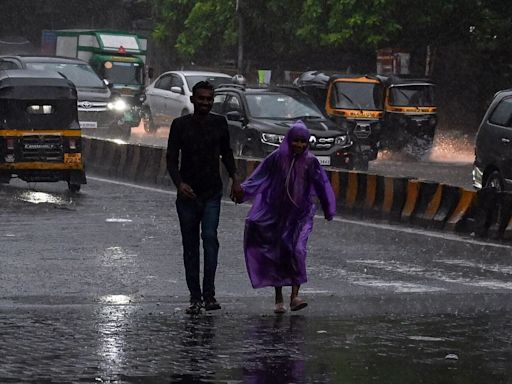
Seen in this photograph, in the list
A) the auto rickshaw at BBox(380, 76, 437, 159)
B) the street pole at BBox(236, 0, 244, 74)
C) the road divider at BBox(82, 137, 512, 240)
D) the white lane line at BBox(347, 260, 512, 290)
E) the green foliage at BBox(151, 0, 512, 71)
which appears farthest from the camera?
the street pole at BBox(236, 0, 244, 74)

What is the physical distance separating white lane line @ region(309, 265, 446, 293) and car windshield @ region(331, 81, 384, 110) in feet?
67.9

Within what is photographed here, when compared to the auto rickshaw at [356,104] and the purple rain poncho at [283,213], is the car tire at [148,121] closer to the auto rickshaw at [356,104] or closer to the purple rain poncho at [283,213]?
the auto rickshaw at [356,104]

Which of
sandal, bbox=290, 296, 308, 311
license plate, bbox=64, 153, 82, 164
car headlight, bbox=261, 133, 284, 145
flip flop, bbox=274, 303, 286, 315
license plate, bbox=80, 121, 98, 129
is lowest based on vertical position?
license plate, bbox=80, 121, 98, 129

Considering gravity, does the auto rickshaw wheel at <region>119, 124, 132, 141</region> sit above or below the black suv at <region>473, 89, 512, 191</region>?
below

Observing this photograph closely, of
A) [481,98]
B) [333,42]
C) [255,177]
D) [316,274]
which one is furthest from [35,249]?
[481,98]

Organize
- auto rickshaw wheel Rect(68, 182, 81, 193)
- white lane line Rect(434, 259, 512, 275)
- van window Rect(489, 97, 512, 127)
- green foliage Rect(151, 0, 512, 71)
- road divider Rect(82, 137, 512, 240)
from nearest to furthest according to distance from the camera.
Answer: 1. white lane line Rect(434, 259, 512, 275)
2. road divider Rect(82, 137, 512, 240)
3. van window Rect(489, 97, 512, 127)
4. auto rickshaw wheel Rect(68, 182, 81, 193)
5. green foliage Rect(151, 0, 512, 71)

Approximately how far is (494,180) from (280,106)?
744 centimetres

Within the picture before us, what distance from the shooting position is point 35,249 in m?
16.2

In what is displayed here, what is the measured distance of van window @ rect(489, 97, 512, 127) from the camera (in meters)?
21.4

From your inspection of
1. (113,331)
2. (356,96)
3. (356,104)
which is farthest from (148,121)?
(113,331)

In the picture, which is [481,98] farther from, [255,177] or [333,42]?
[255,177]

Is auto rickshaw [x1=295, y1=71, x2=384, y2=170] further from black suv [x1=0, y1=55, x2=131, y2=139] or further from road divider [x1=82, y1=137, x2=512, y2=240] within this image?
road divider [x1=82, y1=137, x2=512, y2=240]

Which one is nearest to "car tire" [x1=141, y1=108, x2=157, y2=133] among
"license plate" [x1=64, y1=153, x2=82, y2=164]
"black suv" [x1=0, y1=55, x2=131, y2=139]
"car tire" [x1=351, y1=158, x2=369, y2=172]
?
"black suv" [x1=0, y1=55, x2=131, y2=139]

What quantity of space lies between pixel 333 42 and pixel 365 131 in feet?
42.8
